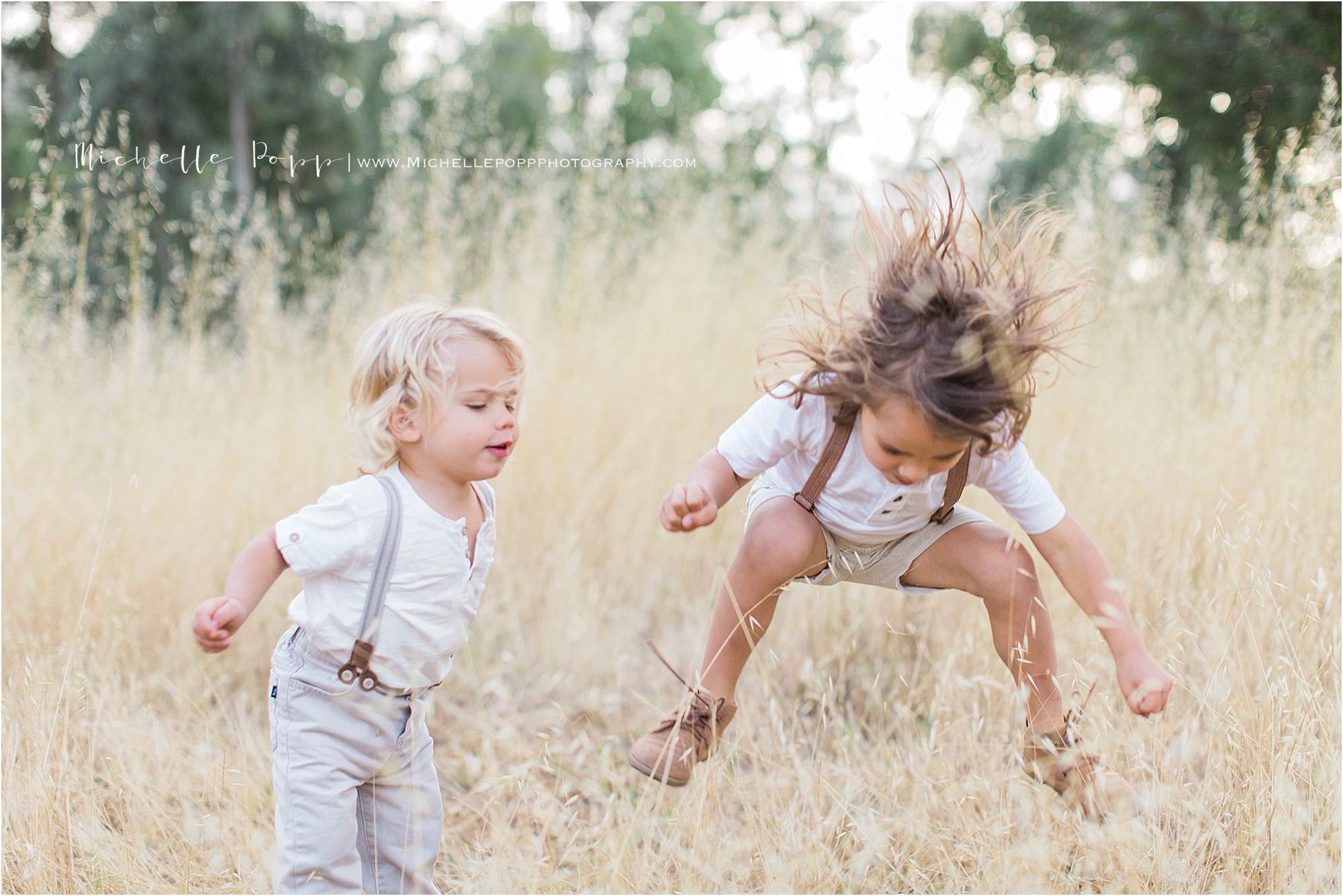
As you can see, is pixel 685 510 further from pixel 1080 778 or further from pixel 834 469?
pixel 1080 778

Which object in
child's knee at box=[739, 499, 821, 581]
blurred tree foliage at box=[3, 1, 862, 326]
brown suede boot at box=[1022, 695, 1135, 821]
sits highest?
blurred tree foliage at box=[3, 1, 862, 326]

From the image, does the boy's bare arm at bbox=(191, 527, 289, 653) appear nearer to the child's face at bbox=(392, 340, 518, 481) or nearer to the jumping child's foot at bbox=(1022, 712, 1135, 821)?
the child's face at bbox=(392, 340, 518, 481)

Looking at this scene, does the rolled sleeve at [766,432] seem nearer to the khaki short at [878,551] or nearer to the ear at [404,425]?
the khaki short at [878,551]

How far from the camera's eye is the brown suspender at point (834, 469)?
184 centimetres

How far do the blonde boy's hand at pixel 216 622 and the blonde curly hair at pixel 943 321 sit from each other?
1001 mm

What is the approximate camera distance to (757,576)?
1935mm

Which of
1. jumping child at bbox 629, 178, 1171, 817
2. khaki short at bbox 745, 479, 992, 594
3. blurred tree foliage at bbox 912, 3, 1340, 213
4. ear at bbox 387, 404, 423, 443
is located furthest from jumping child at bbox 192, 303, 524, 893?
blurred tree foliage at bbox 912, 3, 1340, 213

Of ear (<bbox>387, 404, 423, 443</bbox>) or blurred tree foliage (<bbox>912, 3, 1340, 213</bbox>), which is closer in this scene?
ear (<bbox>387, 404, 423, 443</bbox>)

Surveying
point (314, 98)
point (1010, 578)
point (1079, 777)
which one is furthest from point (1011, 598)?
point (314, 98)

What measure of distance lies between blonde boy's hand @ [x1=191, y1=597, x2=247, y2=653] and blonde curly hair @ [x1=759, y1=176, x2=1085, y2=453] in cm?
100

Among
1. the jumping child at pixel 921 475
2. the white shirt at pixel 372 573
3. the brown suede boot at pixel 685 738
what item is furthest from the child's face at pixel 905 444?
the white shirt at pixel 372 573

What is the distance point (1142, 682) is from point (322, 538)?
1.38 meters

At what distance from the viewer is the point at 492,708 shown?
9.34 ft

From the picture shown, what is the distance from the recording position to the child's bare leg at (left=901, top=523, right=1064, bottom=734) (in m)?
1.89
